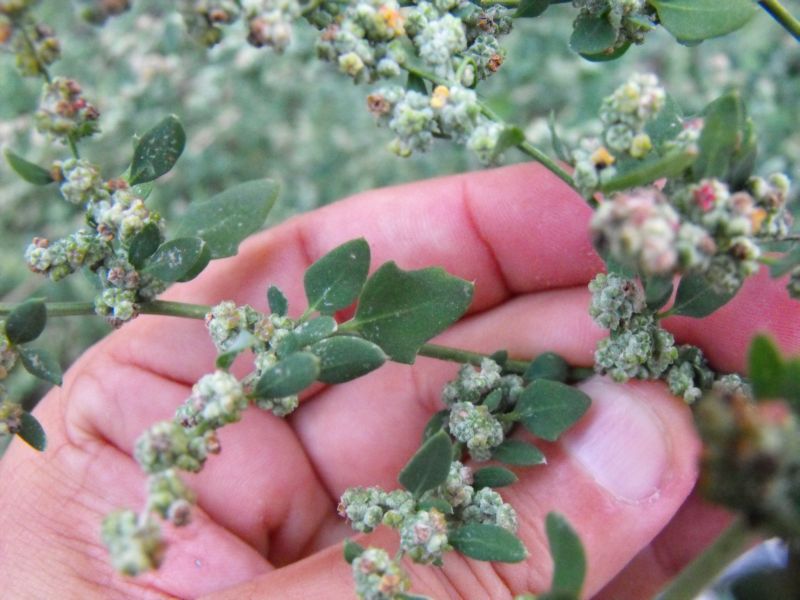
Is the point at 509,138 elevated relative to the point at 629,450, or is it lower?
elevated

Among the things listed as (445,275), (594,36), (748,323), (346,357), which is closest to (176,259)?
(346,357)

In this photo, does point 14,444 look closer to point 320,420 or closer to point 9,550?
point 9,550

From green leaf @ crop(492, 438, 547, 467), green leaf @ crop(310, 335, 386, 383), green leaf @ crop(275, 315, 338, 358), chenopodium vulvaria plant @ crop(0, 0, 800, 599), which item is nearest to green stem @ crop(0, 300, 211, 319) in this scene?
chenopodium vulvaria plant @ crop(0, 0, 800, 599)

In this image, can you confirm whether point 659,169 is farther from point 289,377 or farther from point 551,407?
point 551,407

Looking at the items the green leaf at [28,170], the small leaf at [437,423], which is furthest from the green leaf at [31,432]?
the small leaf at [437,423]

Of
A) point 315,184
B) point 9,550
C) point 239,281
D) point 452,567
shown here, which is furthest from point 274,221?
point 452,567

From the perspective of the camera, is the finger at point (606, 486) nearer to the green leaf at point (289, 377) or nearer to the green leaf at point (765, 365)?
the green leaf at point (289, 377)
